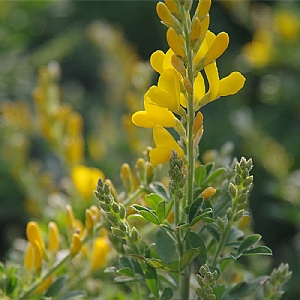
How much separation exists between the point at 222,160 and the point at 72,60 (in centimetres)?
206

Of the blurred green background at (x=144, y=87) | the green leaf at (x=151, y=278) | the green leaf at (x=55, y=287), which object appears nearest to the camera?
the green leaf at (x=151, y=278)

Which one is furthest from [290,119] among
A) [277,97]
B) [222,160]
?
[222,160]

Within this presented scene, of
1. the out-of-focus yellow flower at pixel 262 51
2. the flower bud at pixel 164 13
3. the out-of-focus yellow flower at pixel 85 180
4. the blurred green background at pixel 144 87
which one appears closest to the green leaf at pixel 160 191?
the flower bud at pixel 164 13

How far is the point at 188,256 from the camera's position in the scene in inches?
33.0

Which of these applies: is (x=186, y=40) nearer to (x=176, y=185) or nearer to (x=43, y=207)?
(x=176, y=185)

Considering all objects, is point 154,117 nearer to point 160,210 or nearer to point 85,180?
point 160,210

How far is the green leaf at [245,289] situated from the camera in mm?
920

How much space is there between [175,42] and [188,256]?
0.28 m

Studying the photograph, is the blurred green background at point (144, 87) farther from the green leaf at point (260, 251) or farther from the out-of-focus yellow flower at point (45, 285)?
the green leaf at point (260, 251)

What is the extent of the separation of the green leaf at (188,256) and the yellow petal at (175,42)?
0.25 m

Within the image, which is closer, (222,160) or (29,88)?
(222,160)

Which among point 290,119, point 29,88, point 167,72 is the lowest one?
point 290,119

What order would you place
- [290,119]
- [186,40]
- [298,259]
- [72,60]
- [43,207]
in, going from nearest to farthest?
1. [186,40]
2. [43,207]
3. [298,259]
4. [290,119]
5. [72,60]

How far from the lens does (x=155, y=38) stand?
3043 millimetres
